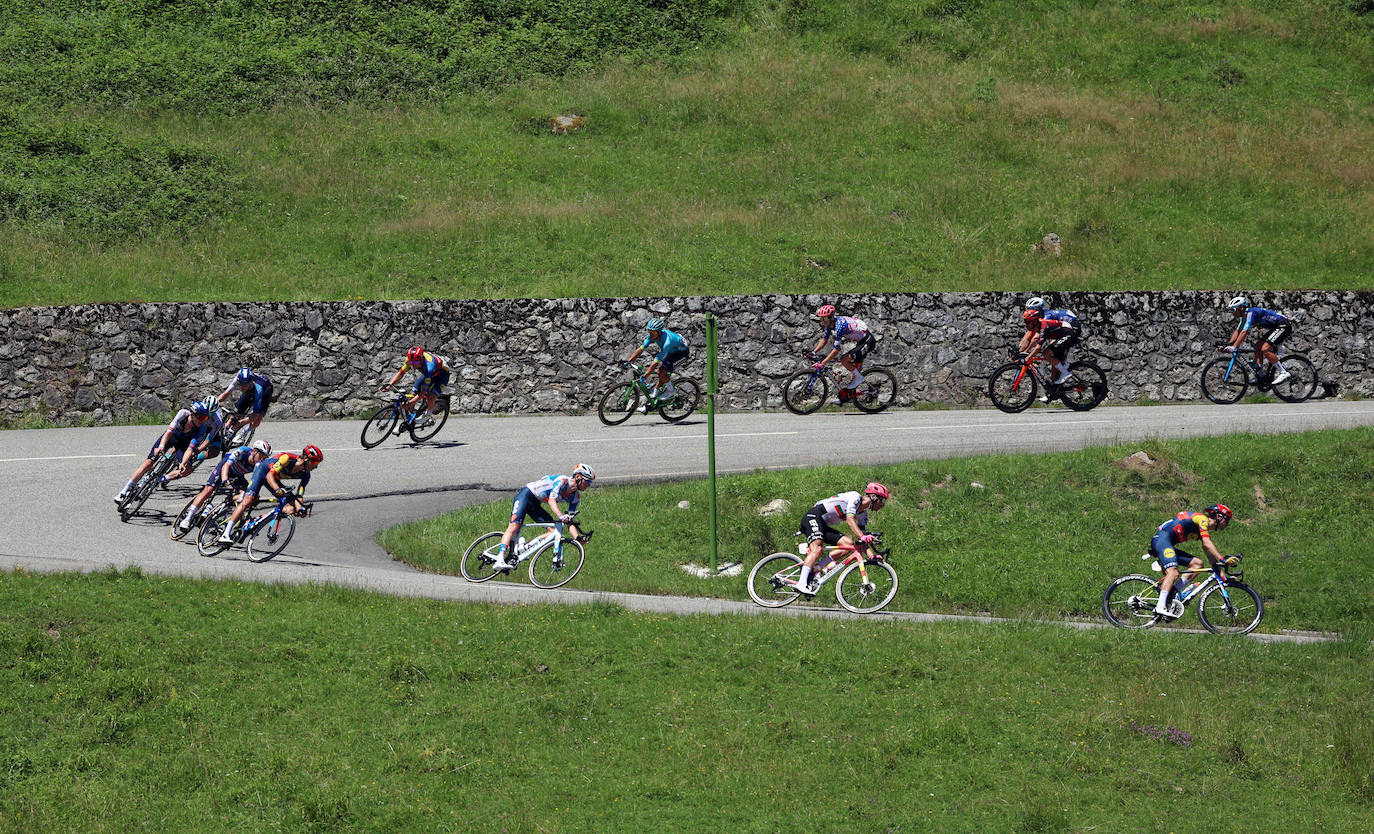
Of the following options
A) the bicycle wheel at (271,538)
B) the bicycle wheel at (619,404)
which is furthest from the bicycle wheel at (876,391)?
the bicycle wheel at (271,538)

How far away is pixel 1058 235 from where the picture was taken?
30516 mm

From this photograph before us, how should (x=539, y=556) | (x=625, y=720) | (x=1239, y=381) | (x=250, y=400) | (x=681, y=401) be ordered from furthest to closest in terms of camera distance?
(x=1239, y=381), (x=681, y=401), (x=250, y=400), (x=539, y=556), (x=625, y=720)

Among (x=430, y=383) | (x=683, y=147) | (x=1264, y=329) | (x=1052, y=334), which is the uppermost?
(x=683, y=147)

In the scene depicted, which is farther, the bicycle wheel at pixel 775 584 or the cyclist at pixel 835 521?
the bicycle wheel at pixel 775 584

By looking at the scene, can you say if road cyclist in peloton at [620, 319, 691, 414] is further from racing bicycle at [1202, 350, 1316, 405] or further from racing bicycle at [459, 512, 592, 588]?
racing bicycle at [1202, 350, 1316, 405]

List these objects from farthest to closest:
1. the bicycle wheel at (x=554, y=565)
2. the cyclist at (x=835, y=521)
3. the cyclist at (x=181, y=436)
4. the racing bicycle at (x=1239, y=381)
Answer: the racing bicycle at (x=1239, y=381), the cyclist at (x=181, y=436), the bicycle wheel at (x=554, y=565), the cyclist at (x=835, y=521)

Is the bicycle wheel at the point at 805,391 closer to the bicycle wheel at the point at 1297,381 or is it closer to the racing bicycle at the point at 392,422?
the racing bicycle at the point at 392,422

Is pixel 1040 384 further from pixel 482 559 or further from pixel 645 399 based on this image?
pixel 482 559

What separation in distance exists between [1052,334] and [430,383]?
1156cm

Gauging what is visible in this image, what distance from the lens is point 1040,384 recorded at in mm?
24297

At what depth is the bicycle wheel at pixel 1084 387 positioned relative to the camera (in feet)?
80.1

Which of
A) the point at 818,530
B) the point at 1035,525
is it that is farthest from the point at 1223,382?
the point at 818,530

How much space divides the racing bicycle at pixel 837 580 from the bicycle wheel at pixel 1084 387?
1069cm

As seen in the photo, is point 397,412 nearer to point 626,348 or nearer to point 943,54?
point 626,348
